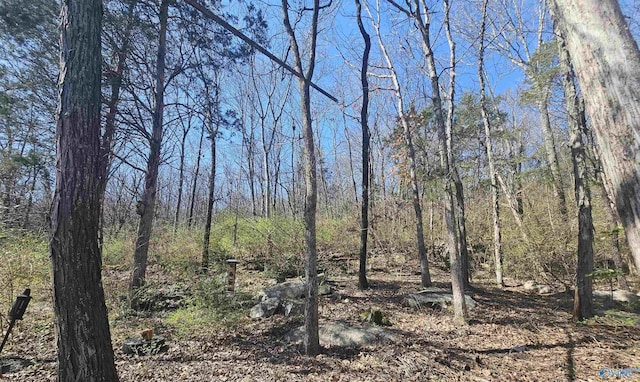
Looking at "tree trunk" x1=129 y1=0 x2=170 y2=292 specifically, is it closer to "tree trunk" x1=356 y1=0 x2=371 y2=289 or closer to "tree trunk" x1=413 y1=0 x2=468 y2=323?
"tree trunk" x1=356 y1=0 x2=371 y2=289

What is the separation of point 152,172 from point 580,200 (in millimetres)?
9091

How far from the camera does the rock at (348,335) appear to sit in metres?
4.77

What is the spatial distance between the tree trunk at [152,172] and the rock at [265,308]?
9.07 ft

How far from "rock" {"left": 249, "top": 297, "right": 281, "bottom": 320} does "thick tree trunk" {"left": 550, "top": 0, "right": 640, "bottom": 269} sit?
605cm

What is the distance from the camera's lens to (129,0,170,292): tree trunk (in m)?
7.11

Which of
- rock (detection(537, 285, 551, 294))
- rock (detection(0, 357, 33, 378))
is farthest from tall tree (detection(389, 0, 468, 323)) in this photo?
rock (detection(0, 357, 33, 378))

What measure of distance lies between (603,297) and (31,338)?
478 inches

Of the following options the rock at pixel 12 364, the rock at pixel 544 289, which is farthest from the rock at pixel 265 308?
the rock at pixel 544 289

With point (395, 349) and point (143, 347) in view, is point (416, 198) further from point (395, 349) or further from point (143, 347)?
point (143, 347)

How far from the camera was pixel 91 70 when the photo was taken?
311 centimetres

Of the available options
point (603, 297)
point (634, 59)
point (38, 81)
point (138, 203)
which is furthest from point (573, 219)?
point (38, 81)

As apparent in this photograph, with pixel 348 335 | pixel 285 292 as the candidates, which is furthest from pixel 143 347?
Answer: pixel 348 335

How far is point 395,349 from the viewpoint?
442cm

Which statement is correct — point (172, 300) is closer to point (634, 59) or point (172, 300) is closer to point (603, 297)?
point (634, 59)
